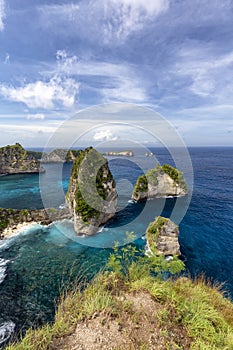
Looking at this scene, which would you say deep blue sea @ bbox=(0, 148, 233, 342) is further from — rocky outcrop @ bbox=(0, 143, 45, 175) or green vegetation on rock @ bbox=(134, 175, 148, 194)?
rocky outcrop @ bbox=(0, 143, 45, 175)

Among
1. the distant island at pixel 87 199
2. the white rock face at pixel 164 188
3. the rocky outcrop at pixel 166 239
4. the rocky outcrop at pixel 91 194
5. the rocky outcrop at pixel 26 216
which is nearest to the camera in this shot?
the rocky outcrop at pixel 166 239

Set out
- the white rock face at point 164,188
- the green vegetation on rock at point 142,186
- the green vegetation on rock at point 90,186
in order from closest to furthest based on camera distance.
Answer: the green vegetation on rock at point 90,186, the green vegetation on rock at point 142,186, the white rock face at point 164,188

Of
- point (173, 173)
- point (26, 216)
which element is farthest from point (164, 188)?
point (26, 216)

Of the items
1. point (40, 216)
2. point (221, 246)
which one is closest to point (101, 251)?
point (40, 216)

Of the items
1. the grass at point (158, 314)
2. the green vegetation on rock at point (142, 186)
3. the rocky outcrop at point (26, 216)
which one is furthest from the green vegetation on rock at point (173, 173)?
the grass at point (158, 314)

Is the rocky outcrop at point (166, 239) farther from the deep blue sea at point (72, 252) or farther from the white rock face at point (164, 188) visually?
the white rock face at point (164, 188)

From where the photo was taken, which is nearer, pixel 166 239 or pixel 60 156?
pixel 166 239

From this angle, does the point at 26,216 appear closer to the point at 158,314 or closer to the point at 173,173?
the point at 158,314

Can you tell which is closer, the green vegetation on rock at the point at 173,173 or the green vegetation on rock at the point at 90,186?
the green vegetation on rock at the point at 90,186
